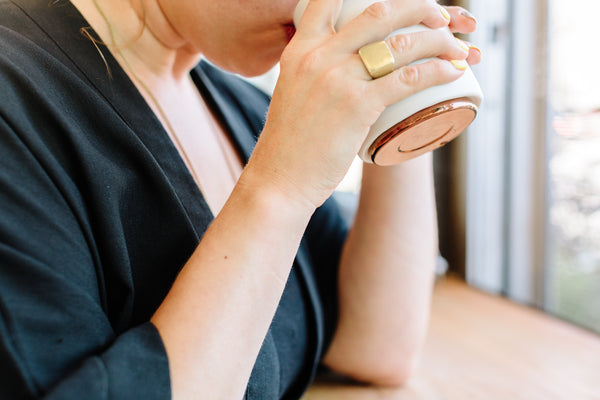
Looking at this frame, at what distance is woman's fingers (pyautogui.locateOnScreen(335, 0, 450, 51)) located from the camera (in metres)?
0.45

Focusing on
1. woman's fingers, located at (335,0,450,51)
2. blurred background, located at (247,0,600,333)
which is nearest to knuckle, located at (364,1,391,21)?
woman's fingers, located at (335,0,450,51)

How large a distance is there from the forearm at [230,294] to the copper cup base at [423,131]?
114mm

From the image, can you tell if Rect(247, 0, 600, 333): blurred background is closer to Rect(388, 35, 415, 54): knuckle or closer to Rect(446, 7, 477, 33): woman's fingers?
Rect(446, 7, 477, 33): woman's fingers

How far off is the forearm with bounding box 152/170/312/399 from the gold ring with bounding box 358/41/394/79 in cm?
14

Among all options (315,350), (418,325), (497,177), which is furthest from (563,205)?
(315,350)

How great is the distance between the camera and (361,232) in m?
0.90

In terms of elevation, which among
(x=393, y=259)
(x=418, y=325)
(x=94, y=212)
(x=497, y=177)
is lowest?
(x=497, y=177)

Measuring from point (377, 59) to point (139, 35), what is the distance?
0.37 m

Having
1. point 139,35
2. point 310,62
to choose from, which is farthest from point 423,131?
point 139,35

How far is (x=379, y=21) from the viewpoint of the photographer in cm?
46

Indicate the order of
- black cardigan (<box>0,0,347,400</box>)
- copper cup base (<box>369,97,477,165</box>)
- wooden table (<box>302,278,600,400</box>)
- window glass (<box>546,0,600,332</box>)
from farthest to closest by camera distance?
window glass (<box>546,0,600,332</box>) < wooden table (<box>302,278,600,400</box>) < copper cup base (<box>369,97,477,165</box>) < black cardigan (<box>0,0,347,400</box>)

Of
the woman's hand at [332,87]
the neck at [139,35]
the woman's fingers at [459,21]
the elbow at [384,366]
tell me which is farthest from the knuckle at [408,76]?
the elbow at [384,366]

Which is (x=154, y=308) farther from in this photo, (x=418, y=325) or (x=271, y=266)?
(x=418, y=325)

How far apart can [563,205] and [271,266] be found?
3.78ft
